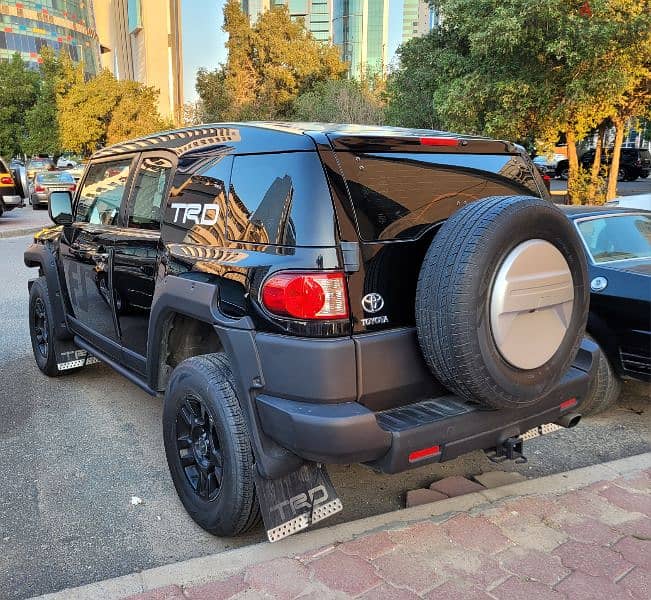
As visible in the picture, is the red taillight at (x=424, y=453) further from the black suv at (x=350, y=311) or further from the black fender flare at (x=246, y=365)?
the black fender flare at (x=246, y=365)

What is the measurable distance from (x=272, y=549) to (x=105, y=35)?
145648mm

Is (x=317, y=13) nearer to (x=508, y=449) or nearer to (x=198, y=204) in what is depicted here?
(x=198, y=204)

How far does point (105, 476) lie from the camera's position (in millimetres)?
3379

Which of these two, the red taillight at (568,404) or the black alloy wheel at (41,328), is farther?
the black alloy wheel at (41,328)

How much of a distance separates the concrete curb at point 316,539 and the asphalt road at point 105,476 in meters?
0.24

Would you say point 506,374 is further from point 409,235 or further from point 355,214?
point 355,214

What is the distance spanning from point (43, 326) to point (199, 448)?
2.81 meters

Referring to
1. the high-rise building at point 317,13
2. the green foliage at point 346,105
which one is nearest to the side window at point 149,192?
the green foliage at point 346,105

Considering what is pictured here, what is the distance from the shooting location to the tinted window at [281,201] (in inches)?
91.7

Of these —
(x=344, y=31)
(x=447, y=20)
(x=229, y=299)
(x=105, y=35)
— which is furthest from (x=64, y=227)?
(x=105, y=35)

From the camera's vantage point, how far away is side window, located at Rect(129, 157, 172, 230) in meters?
3.24

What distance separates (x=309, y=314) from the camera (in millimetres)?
2305

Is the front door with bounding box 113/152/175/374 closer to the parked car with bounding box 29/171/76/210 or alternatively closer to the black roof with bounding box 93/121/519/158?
the black roof with bounding box 93/121/519/158

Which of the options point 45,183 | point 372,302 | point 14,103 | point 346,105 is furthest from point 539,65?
point 14,103
